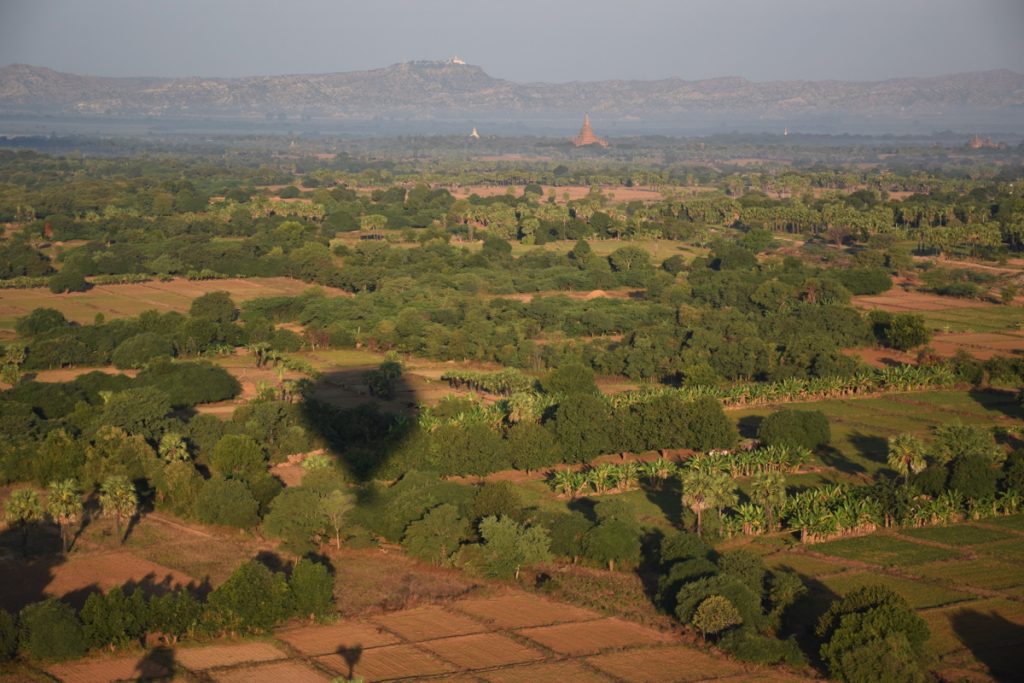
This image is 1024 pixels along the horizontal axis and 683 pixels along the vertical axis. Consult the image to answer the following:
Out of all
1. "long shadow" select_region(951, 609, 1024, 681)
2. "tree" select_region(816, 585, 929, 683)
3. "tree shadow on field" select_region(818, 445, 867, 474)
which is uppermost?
"tree" select_region(816, 585, 929, 683)

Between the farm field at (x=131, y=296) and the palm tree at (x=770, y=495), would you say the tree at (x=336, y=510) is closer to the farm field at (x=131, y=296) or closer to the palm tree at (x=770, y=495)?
the palm tree at (x=770, y=495)

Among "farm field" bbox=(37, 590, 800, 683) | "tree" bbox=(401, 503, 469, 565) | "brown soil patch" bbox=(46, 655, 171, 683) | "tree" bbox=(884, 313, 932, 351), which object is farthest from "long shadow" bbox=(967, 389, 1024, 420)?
"brown soil patch" bbox=(46, 655, 171, 683)

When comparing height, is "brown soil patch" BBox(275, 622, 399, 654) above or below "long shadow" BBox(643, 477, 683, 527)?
above

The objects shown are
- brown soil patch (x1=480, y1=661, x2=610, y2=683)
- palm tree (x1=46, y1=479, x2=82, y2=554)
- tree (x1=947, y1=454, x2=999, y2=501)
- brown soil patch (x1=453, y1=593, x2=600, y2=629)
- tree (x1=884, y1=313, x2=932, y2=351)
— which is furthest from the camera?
tree (x1=884, y1=313, x2=932, y2=351)

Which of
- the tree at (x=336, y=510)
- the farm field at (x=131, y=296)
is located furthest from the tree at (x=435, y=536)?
the farm field at (x=131, y=296)

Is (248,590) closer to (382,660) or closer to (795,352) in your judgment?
Answer: (382,660)

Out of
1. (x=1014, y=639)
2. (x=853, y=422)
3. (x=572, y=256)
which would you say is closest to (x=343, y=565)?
(x=1014, y=639)

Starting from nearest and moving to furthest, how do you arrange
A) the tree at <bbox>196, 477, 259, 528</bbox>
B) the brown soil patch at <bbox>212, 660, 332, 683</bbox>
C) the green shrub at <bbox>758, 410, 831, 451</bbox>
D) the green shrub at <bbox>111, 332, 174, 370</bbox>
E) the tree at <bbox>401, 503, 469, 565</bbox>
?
1. the brown soil patch at <bbox>212, 660, 332, 683</bbox>
2. the tree at <bbox>401, 503, 469, 565</bbox>
3. the tree at <bbox>196, 477, 259, 528</bbox>
4. the green shrub at <bbox>758, 410, 831, 451</bbox>
5. the green shrub at <bbox>111, 332, 174, 370</bbox>

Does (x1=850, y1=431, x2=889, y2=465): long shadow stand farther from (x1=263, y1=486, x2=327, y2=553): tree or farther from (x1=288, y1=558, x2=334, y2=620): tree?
(x1=288, y1=558, x2=334, y2=620): tree
